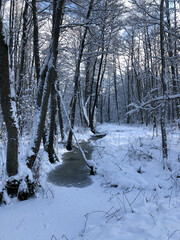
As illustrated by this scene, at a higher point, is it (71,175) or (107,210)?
(107,210)

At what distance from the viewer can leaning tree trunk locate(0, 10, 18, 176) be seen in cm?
293

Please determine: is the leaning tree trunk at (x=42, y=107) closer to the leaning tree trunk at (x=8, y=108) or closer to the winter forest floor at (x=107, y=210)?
the leaning tree trunk at (x=8, y=108)

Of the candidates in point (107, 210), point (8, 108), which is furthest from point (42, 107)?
point (107, 210)

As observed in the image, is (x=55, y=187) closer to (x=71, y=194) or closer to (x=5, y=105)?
(x=71, y=194)

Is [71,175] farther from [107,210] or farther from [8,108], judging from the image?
[8,108]

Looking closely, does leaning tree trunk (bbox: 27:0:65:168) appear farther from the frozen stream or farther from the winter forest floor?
the frozen stream

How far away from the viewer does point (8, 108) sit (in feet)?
10.4

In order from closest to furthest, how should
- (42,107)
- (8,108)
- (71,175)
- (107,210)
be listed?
(107,210)
(8,108)
(42,107)
(71,175)

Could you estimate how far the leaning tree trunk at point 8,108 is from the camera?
2.93 m

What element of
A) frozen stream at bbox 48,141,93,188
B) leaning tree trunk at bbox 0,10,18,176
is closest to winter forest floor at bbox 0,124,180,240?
frozen stream at bbox 48,141,93,188

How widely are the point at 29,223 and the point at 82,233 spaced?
88 centimetres

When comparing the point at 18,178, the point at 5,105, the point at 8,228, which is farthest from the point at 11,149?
the point at 8,228

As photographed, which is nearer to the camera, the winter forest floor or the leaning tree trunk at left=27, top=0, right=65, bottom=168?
the winter forest floor

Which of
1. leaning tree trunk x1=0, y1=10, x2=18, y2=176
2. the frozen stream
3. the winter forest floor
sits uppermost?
leaning tree trunk x1=0, y1=10, x2=18, y2=176
